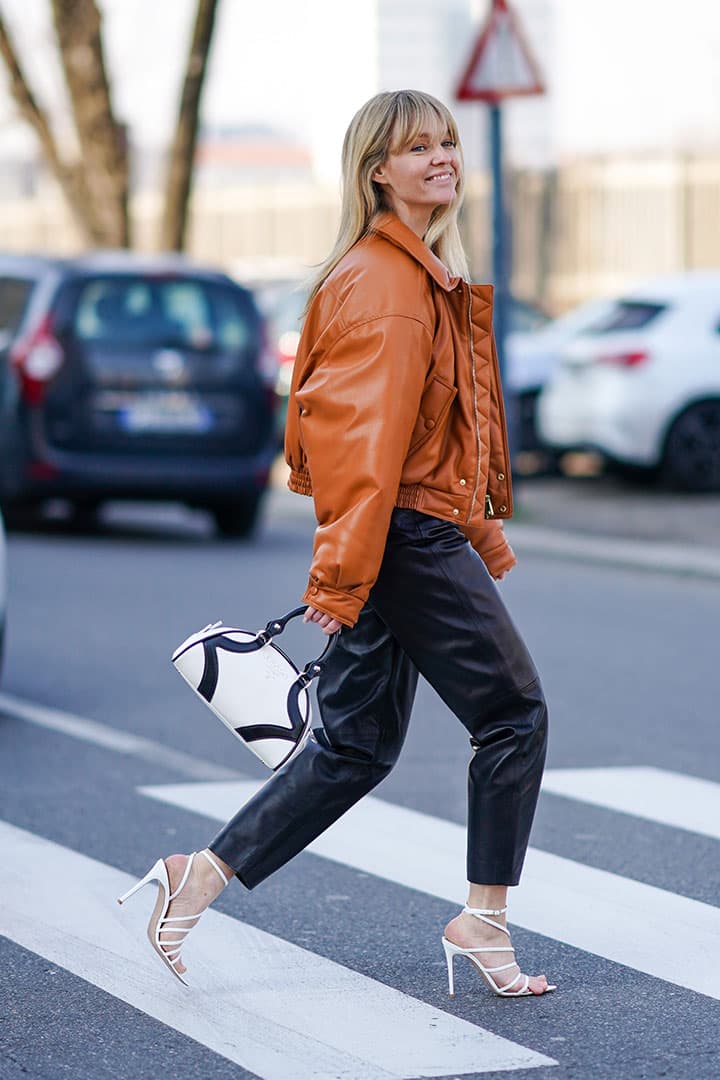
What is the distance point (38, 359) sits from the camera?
13453 mm

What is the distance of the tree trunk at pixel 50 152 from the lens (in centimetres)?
2161

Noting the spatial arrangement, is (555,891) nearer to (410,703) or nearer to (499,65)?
(410,703)

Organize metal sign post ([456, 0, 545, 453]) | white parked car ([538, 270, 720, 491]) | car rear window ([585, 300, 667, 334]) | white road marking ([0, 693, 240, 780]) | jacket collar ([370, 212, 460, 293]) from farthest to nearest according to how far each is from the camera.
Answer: car rear window ([585, 300, 667, 334])
white parked car ([538, 270, 720, 491])
metal sign post ([456, 0, 545, 453])
white road marking ([0, 693, 240, 780])
jacket collar ([370, 212, 460, 293])

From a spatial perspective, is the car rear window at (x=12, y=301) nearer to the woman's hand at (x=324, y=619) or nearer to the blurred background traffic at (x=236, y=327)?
the blurred background traffic at (x=236, y=327)

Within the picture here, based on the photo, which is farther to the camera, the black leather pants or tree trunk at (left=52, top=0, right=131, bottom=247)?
tree trunk at (left=52, top=0, right=131, bottom=247)

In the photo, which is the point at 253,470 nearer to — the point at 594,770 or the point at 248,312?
the point at 248,312

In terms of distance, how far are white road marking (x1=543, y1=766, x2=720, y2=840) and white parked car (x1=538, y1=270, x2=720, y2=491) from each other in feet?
29.7

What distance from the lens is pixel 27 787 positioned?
6.63 meters

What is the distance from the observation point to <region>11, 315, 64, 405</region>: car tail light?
44.1 feet

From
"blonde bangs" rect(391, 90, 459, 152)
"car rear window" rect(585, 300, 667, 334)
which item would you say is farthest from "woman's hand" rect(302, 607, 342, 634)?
"car rear window" rect(585, 300, 667, 334)

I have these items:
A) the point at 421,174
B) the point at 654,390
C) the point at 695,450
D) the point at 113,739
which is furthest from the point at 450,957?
the point at 695,450

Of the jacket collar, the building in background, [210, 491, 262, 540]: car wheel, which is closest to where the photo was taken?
the jacket collar

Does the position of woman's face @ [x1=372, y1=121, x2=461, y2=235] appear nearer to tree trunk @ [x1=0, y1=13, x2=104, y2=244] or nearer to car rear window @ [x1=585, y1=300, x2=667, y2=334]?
car rear window @ [x1=585, y1=300, x2=667, y2=334]

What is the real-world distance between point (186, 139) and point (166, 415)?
803 cm
